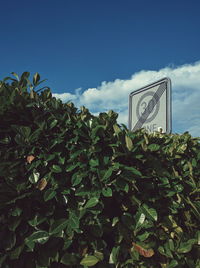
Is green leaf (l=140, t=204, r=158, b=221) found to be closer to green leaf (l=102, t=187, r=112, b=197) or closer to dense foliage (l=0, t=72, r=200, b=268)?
dense foliage (l=0, t=72, r=200, b=268)

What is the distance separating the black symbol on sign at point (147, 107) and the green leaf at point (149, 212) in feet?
11.9

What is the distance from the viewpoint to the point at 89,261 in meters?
2.06

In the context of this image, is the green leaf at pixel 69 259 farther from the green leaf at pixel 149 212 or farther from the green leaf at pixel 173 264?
the green leaf at pixel 173 264

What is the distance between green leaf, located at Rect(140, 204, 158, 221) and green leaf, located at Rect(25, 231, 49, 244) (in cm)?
88

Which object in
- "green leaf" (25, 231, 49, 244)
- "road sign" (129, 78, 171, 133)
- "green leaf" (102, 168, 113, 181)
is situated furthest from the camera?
"road sign" (129, 78, 171, 133)

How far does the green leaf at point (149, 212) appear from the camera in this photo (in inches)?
87.8

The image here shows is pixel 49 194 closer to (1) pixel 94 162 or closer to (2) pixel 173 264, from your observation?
(1) pixel 94 162

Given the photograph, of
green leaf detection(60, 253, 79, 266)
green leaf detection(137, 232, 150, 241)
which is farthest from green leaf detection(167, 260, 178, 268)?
green leaf detection(60, 253, 79, 266)

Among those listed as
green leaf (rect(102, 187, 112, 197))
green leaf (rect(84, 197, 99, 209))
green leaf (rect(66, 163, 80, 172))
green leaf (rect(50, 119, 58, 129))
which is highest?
green leaf (rect(50, 119, 58, 129))

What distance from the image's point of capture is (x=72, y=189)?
2232 millimetres

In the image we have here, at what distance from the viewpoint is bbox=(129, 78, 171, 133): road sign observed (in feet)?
17.6

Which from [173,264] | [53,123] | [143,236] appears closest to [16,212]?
[53,123]

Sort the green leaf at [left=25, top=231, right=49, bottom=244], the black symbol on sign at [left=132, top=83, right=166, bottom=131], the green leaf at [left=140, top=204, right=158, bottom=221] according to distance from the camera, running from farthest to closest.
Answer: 1. the black symbol on sign at [left=132, top=83, right=166, bottom=131]
2. the green leaf at [left=140, top=204, right=158, bottom=221]
3. the green leaf at [left=25, top=231, right=49, bottom=244]

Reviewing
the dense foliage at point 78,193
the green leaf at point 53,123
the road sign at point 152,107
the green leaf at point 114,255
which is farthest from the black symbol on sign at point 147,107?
the green leaf at point 114,255
